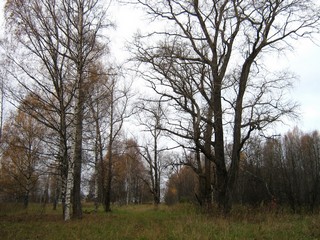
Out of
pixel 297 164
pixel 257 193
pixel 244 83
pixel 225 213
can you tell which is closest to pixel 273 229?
pixel 225 213

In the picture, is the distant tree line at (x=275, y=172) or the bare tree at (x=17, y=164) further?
the bare tree at (x=17, y=164)

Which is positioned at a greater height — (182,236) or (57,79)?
(57,79)

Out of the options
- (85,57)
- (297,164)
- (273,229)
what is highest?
(85,57)

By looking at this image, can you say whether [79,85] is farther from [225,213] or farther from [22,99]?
[225,213]

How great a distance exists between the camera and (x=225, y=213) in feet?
40.6

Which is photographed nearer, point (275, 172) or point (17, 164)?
point (275, 172)

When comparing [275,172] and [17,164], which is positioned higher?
[17,164]

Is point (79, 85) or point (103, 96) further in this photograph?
point (103, 96)

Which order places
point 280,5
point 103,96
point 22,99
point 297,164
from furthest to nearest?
point 297,164
point 103,96
point 280,5
point 22,99

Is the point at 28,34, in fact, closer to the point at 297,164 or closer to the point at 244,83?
the point at 244,83

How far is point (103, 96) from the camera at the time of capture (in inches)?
560

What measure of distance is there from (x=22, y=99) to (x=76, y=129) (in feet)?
8.61

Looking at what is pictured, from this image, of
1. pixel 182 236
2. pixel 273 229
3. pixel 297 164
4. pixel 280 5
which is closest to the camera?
pixel 182 236

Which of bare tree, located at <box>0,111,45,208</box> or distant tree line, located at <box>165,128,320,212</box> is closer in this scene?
distant tree line, located at <box>165,128,320,212</box>
